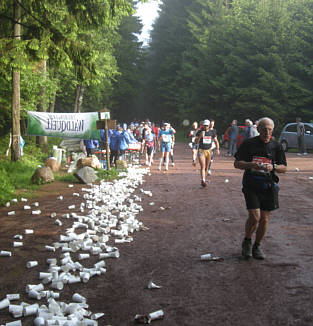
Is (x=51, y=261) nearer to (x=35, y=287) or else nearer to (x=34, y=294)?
(x=35, y=287)

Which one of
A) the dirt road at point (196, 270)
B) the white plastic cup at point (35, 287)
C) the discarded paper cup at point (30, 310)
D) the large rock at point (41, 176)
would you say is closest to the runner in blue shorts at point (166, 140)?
the large rock at point (41, 176)

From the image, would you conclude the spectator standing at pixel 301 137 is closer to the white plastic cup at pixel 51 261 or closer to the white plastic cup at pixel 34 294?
the white plastic cup at pixel 51 261

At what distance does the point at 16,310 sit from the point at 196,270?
2.34m

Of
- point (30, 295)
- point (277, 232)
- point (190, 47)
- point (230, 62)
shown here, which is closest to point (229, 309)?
point (30, 295)

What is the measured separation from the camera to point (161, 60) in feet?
231

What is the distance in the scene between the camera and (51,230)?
7.73 meters

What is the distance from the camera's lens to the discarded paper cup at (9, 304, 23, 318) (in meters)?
4.24

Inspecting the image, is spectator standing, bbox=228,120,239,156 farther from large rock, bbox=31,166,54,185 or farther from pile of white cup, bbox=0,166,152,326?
pile of white cup, bbox=0,166,152,326

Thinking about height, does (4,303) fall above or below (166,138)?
below

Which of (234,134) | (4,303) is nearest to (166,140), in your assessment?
(234,134)

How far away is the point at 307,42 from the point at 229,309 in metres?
33.2

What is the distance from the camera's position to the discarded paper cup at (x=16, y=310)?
424cm

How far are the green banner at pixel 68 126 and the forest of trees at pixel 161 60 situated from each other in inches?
77.6

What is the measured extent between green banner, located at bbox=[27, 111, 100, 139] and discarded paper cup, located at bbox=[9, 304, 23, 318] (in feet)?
50.9
